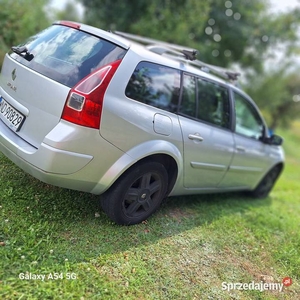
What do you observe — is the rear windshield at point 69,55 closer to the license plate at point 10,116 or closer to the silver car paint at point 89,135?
the silver car paint at point 89,135

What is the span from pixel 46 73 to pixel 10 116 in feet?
1.81

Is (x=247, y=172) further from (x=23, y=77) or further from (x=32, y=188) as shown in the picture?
(x=23, y=77)

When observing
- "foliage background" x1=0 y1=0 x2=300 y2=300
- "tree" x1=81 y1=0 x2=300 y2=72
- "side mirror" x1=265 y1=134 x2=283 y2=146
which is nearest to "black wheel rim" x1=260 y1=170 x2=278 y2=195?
"foliage background" x1=0 y1=0 x2=300 y2=300

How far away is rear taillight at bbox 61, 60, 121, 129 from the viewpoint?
→ 2.49 m

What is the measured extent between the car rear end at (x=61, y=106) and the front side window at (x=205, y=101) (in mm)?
1003

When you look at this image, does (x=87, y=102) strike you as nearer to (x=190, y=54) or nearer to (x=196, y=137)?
(x=196, y=137)

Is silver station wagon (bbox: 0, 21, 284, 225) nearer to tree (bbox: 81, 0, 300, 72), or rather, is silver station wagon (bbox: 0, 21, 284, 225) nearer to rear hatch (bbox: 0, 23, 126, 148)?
rear hatch (bbox: 0, 23, 126, 148)

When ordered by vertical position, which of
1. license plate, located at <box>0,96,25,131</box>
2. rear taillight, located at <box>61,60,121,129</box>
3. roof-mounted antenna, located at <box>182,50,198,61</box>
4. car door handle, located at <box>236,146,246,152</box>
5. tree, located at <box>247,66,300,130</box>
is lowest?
tree, located at <box>247,66,300,130</box>

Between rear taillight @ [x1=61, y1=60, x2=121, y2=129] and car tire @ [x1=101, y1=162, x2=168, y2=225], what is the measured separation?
2.12 feet

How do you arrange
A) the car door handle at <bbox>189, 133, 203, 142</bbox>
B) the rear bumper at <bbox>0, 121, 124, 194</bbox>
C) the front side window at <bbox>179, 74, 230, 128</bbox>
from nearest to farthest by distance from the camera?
the rear bumper at <bbox>0, 121, 124, 194</bbox> → the car door handle at <bbox>189, 133, 203, 142</bbox> → the front side window at <bbox>179, 74, 230, 128</bbox>

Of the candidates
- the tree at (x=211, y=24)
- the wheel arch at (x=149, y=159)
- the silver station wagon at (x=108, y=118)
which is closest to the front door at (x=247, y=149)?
the silver station wagon at (x=108, y=118)

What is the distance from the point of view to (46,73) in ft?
8.83

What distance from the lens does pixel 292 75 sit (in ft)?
66.7

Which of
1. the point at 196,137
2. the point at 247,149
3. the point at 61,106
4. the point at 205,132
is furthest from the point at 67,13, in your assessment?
the point at 61,106
